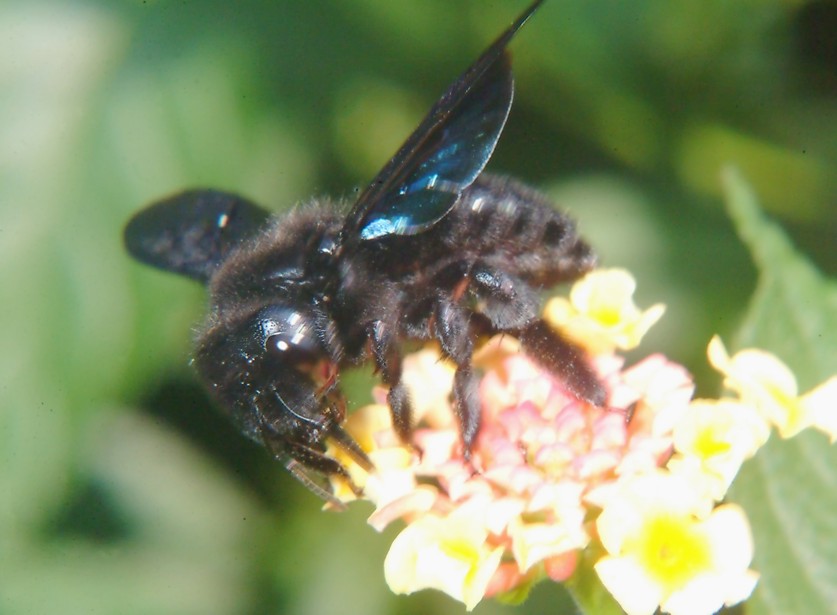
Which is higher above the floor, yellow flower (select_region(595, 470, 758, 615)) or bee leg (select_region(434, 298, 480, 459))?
yellow flower (select_region(595, 470, 758, 615))

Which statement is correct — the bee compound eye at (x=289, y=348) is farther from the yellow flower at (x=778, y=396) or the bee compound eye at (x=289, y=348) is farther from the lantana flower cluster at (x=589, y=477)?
the yellow flower at (x=778, y=396)

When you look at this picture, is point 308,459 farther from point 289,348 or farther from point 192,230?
point 192,230

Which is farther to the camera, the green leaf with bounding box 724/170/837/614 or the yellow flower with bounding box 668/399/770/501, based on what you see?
the green leaf with bounding box 724/170/837/614

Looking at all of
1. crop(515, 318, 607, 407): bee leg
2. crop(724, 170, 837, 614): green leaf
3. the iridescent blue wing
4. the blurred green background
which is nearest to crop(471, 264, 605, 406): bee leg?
crop(515, 318, 607, 407): bee leg

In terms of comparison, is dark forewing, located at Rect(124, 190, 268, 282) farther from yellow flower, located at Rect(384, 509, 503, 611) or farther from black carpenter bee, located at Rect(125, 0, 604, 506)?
yellow flower, located at Rect(384, 509, 503, 611)

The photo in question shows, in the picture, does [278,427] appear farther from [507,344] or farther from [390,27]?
[390,27]

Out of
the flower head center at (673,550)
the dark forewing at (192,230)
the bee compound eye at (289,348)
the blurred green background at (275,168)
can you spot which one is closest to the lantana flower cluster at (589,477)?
the flower head center at (673,550)

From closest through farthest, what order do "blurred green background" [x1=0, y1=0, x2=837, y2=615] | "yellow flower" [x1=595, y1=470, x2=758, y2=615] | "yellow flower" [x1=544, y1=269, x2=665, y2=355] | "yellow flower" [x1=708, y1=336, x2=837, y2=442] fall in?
1. "yellow flower" [x1=595, y1=470, x2=758, y2=615]
2. "yellow flower" [x1=708, y1=336, x2=837, y2=442]
3. "yellow flower" [x1=544, y1=269, x2=665, y2=355]
4. "blurred green background" [x1=0, y1=0, x2=837, y2=615]
